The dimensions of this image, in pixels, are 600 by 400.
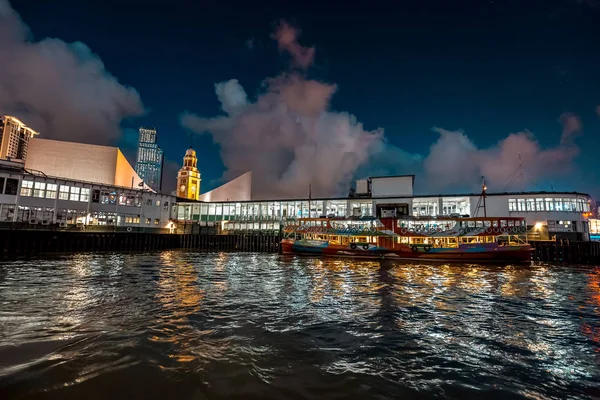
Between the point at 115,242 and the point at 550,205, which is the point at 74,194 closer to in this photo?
the point at 115,242

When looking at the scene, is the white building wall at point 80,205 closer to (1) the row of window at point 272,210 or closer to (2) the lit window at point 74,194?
(2) the lit window at point 74,194

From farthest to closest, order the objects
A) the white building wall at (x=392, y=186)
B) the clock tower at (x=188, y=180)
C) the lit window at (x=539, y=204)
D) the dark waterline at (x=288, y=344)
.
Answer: the clock tower at (x=188, y=180), the white building wall at (x=392, y=186), the lit window at (x=539, y=204), the dark waterline at (x=288, y=344)

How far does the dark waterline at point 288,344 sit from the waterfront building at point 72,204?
1264 inches

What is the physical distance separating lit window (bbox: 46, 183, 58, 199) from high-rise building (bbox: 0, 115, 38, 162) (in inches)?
2114

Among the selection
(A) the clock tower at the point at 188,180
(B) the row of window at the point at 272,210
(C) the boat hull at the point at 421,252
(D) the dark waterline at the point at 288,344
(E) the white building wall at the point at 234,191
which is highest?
(A) the clock tower at the point at 188,180

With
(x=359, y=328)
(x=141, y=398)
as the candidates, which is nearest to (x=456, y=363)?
(x=359, y=328)

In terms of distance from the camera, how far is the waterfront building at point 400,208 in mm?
41438

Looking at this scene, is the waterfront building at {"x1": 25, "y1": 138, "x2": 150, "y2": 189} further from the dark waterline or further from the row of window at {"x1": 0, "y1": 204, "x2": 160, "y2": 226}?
the dark waterline

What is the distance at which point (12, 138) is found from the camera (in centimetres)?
8619

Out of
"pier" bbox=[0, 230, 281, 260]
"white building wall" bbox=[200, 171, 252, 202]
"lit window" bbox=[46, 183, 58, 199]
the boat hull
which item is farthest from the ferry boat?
"white building wall" bbox=[200, 171, 252, 202]

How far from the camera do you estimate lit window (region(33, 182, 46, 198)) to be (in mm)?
40500

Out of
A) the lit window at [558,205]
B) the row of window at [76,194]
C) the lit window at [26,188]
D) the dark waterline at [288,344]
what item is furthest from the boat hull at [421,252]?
the lit window at [26,188]

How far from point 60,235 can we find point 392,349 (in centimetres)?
3823

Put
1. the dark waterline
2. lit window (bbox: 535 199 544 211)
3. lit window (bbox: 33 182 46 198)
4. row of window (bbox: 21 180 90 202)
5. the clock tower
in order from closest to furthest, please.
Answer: the dark waterline < row of window (bbox: 21 180 90 202) < lit window (bbox: 33 182 46 198) < lit window (bbox: 535 199 544 211) < the clock tower
